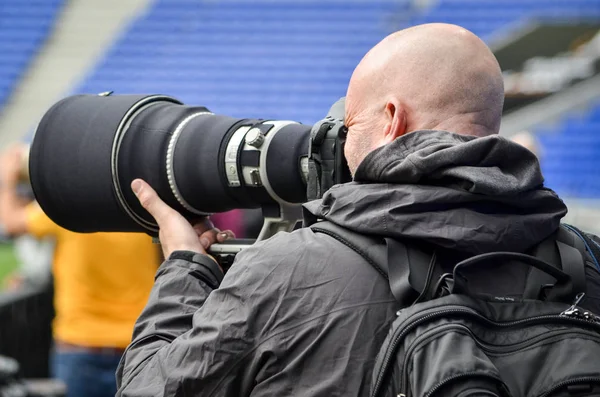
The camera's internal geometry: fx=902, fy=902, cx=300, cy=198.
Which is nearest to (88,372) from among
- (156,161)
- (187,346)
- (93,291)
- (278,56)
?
(93,291)

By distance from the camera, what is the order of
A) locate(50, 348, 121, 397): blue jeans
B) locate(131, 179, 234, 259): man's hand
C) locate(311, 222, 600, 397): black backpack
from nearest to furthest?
locate(311, 222, 600, 397): black backpack
locate(131, 179, 234, 259): man's hand
locate(50, 348, 121, 397): blue jeans

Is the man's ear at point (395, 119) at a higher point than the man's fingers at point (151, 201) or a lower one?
higher

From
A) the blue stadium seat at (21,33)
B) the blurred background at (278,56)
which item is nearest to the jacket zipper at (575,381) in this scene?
the blurred background at (278,56)

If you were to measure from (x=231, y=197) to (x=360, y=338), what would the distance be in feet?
1.51

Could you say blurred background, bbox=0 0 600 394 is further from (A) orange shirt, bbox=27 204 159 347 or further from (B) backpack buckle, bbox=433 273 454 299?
(B) backpack buckle, bbox=433 273 454 299

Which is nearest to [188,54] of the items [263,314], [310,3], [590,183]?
[310,3]

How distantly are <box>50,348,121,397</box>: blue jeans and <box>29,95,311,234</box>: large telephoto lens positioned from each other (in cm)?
136

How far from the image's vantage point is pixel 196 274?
1.14 metres

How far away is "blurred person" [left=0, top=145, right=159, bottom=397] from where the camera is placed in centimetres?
261

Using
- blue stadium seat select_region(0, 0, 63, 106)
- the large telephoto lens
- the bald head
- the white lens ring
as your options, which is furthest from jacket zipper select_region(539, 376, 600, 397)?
blue stadium seat select_region(0, 0, 63, 106)

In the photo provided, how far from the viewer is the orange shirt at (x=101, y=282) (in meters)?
2.62

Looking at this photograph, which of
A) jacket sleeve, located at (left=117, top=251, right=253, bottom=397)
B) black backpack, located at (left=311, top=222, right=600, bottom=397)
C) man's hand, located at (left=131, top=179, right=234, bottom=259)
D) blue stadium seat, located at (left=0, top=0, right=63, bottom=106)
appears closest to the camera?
black backpack, located at (left=311, top=222, right=600, bottom=397)

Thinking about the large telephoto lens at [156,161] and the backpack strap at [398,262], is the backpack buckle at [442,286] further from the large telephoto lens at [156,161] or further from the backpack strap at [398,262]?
the large telephoto lens at [156,161]

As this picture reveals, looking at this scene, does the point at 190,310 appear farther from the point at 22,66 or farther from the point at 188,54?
the point at 22,66
